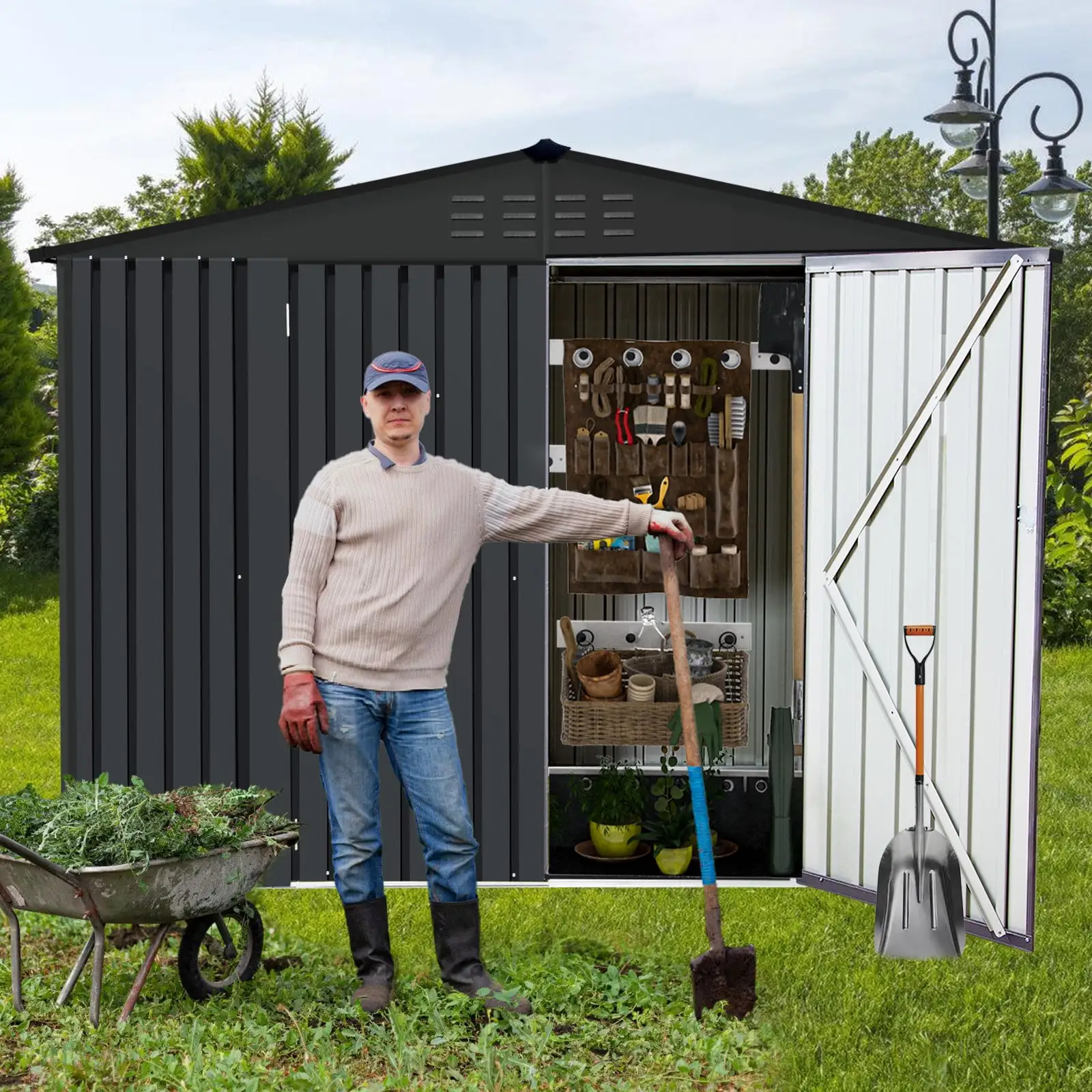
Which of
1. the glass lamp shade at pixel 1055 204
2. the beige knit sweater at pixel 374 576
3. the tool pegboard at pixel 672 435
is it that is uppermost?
the glass lamp shade at pixel 1055 204

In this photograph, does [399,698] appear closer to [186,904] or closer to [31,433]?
[186,904]

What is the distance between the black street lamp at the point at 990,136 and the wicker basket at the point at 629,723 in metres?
4.43

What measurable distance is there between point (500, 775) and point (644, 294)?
104 inches

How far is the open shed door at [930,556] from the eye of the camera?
505 cm

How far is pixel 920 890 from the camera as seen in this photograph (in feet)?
16.7

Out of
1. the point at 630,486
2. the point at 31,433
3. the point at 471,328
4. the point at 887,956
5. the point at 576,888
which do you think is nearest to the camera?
the point at 887,956

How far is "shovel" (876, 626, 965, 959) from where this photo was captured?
5.06 metres

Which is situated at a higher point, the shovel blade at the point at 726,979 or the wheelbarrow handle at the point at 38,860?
the wheelbarrow handle at the point at 38,860

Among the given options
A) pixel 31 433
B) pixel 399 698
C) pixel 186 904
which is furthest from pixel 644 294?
pixel 31 433

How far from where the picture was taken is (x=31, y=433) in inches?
645

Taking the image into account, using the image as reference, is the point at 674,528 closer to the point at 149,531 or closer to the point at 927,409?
the point at 927,409

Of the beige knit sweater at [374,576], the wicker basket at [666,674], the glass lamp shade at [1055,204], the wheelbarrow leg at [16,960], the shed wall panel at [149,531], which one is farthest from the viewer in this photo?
the glass lamp shade at [1055,204]

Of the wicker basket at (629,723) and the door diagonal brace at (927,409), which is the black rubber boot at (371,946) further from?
the door diagonal brace at (927,409)

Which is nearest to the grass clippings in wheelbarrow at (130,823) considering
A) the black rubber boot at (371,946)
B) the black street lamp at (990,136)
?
the black rubber boot at (371,946)
